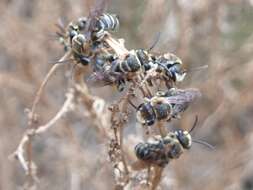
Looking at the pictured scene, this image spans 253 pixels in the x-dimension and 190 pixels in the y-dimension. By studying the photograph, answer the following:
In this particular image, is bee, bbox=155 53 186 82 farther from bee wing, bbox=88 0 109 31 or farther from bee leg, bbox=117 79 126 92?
bee wing, bbox=88 0 109 31

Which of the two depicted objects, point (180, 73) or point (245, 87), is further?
point (245, 87)

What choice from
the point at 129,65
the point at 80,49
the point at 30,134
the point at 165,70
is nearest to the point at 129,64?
the point at 129,65

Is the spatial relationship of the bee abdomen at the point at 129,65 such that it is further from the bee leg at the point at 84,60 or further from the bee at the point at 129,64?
the bee leg at the point at 84,60

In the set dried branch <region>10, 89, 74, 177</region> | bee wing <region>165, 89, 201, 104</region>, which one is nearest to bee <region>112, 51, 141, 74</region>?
bee wing <region>165, 89, 201, 104</region>

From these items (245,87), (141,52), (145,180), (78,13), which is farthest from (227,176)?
(141,52)

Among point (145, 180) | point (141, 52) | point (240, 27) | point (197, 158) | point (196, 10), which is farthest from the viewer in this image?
point (197, 158)

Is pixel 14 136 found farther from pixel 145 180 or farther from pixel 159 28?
pixel 145 180

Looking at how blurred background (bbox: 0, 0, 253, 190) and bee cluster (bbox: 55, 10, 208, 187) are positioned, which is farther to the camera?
blurred background (bbox: 0, 0, 253, 190)

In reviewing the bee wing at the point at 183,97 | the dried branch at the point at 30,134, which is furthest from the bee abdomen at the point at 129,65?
the dried branch at the point at 30,134
